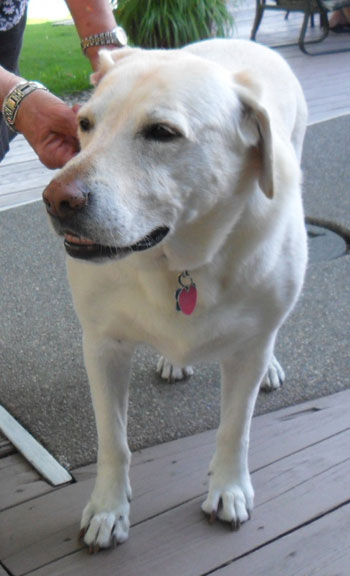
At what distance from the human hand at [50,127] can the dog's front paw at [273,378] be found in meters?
0.96

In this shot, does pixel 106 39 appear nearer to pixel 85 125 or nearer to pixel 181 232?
pixel 85 125

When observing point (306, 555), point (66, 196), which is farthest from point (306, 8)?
point (66, 196)

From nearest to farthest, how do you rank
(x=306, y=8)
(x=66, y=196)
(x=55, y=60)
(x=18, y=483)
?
(x=66, y=196)
(x=18, y=483)
(x=55, y=60)
(x=306, y=8)

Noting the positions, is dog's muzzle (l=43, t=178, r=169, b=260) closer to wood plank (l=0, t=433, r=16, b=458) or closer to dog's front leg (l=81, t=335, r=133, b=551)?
dog's front leg (l=81, t=335, r=133, b=551)

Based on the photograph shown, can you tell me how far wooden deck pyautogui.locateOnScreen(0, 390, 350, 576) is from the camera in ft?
5.35

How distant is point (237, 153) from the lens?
4.75 ft

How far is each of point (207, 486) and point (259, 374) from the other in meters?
0.35

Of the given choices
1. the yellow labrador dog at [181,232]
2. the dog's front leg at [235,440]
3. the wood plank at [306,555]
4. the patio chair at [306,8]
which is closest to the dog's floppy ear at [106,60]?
the yellow labrador dog at [181,232]

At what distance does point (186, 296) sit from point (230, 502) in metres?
0.54

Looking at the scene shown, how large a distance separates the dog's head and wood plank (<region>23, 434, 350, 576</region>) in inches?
25.9

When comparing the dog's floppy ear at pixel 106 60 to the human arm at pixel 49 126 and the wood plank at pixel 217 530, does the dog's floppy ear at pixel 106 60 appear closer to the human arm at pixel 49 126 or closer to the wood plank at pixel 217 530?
the human arm at pixel 49 126

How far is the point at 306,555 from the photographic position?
1631 millimetres

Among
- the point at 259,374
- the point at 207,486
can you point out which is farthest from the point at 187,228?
the point at 207,486

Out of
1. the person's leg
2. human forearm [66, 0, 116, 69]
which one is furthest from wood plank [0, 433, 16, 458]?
human forearm [66, 0, 116, 69]
